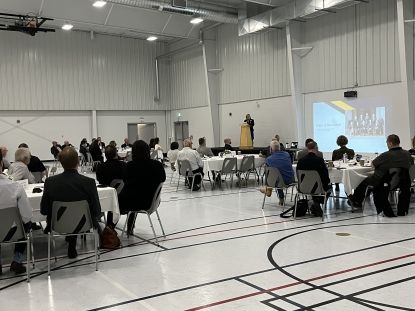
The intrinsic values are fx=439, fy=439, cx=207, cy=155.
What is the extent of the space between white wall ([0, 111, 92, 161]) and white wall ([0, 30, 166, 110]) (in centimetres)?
44

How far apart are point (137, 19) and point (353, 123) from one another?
10.9 metres

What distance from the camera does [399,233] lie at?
5.84 metres

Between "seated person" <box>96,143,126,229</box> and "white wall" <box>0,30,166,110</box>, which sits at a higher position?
"white wall" <box>0,30,166,110</box>

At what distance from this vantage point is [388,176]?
22.3ft

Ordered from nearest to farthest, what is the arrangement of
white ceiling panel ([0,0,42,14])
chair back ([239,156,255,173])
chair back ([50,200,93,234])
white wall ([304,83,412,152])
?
chair back ([50,200,93,234])
chair back ([239,156,255,173])
white wall ([304,83,412,152])
white ceiling panel ([0,0,42,14])

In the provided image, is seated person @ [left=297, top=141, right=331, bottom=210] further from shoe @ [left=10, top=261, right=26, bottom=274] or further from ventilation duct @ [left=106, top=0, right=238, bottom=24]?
ventilation duct @ [left=106, top=0, right=238, bottom=24]

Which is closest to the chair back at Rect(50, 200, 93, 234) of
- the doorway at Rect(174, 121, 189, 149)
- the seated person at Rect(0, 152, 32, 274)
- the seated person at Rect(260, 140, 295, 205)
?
the seated person at Rect(0, 152, 32, 274)

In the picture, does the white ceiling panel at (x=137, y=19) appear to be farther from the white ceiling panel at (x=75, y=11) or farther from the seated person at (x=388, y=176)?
the seated person at (x=388, y=176)

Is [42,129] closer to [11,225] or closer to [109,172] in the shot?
[109,172]

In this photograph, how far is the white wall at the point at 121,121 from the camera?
931 inches

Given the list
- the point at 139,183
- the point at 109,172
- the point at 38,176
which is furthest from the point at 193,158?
the point at 139,183

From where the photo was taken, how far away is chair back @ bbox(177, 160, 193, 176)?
34.4 ft

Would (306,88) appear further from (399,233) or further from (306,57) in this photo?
(399,233)

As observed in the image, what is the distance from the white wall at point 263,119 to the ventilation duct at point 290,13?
3.07 metres
